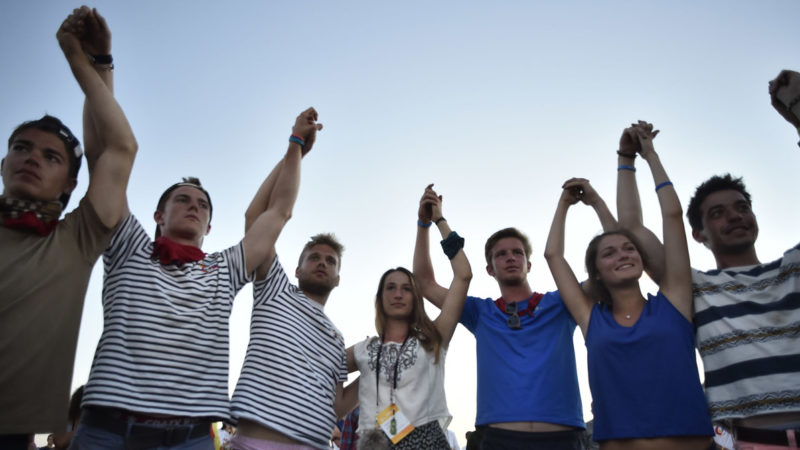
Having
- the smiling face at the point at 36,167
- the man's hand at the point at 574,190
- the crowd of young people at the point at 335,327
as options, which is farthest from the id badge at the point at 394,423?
the smiling face at the point at 36,167

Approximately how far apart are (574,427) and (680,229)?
5.61ft

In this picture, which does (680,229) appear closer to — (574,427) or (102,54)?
(574,427)

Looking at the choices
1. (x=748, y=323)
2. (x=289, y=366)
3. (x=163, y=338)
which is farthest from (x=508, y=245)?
(x=163, y=338)

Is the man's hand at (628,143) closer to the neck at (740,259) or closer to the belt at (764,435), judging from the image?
the neck at (740,259)

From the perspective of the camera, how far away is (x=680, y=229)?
367 centimetres

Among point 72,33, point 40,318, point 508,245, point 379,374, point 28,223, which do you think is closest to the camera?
point 40,318

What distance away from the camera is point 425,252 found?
201 inches

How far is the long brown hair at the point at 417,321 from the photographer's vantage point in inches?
160

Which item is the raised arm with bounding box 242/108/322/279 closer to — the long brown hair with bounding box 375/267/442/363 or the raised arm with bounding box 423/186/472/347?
the long brown hair with bounding box 375/267/442/363

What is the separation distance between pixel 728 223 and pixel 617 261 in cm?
92

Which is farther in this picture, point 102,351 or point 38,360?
point 102,351

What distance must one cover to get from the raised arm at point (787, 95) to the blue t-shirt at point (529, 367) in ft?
6.94

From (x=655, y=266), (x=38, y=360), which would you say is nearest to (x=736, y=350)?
(x=655, y=266)

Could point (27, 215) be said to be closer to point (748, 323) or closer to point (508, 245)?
point (508, 245)
